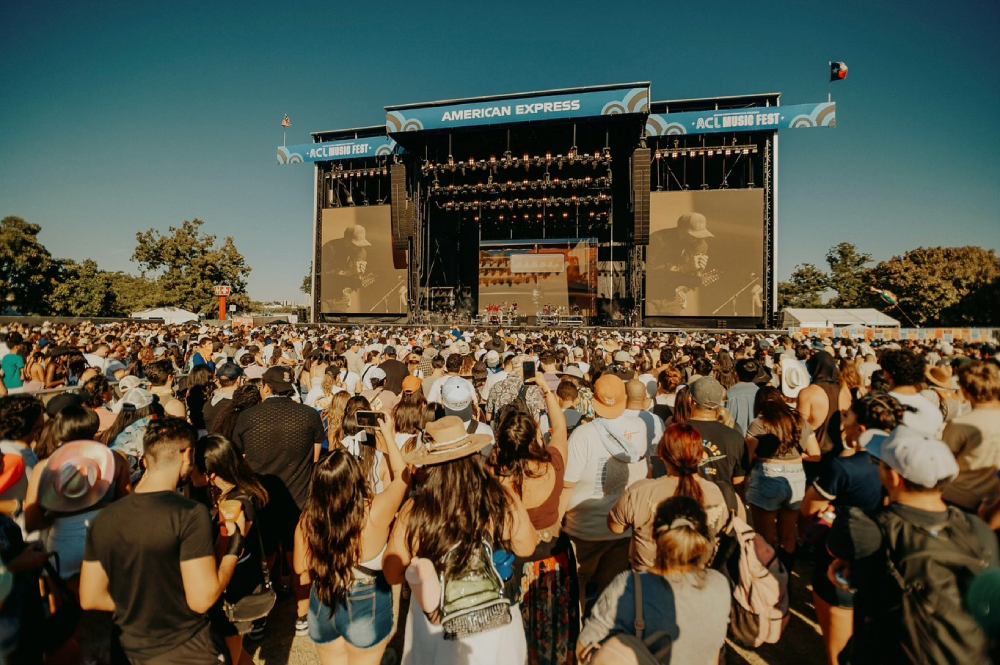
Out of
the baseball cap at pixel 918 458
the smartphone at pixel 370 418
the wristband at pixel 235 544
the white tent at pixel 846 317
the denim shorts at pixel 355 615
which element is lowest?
the denim shorts at pixel 355 615

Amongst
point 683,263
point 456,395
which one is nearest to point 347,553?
point 456,395

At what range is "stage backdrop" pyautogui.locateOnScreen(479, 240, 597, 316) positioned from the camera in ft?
87.3

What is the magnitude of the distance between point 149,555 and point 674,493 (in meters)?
2.10

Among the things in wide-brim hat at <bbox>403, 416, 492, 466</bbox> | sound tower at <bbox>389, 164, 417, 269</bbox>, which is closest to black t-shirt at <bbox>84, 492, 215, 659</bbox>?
wide-brim hat at <bbox>403, 416, 492, 466</bbox>

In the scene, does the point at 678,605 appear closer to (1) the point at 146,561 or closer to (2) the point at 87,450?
(1) the point at 146,561

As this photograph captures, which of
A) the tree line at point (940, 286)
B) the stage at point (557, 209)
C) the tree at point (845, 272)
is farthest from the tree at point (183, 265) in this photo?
the tree at point (845, 272)

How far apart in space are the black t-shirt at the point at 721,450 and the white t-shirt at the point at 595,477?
0.45 metres

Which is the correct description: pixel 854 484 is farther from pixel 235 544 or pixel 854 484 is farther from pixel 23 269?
pixel 23 269

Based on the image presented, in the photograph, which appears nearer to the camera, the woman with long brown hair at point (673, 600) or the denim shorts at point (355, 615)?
the woman with long brown hair at point (673, 600)

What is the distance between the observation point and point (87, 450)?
2.09 meters

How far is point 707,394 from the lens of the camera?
298 cm

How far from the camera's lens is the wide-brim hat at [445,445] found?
1.83 m

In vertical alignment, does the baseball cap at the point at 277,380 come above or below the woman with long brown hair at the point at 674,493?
above

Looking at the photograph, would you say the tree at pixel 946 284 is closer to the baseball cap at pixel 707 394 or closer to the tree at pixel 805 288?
the tree at pixel 805 288
